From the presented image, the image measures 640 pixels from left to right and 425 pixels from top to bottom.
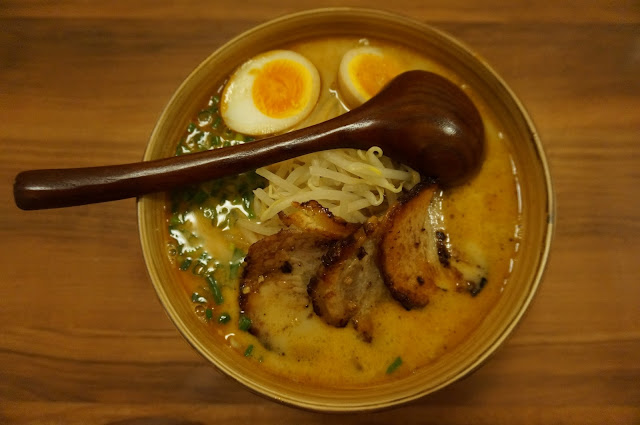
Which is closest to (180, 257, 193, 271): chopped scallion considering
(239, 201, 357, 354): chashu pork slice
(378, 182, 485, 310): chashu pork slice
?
(239, 201, 357, 354): chashu pork slice

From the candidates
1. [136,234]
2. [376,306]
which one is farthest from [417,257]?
[136,234]

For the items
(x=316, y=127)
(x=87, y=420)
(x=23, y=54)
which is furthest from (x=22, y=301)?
(x=316, y=127)

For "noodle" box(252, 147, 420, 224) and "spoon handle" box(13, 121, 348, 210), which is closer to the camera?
"spoon handle" box(13, 121, 348, 210)

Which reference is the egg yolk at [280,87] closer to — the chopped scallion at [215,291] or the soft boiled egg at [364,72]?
the soft boiled egg at [364,72]

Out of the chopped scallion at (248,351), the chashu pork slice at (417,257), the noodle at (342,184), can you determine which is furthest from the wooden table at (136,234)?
the noodle at (342,184)

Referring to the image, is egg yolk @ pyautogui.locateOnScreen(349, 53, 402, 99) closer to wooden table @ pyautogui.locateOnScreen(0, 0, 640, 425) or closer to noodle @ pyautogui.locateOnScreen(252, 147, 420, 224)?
noodle @ pyautogui.locateOnScreen(252, 147, 420, 224)

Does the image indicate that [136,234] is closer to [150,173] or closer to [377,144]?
[150,173]
